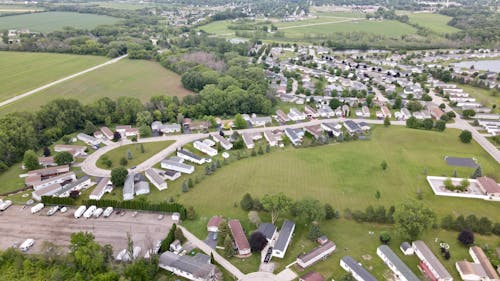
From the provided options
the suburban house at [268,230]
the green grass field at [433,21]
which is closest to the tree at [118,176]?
the suburban house at [268,230]

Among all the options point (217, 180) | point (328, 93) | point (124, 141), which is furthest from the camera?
point (328, 93)

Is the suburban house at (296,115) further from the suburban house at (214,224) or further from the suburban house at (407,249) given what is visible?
the suburban house at (407,249)

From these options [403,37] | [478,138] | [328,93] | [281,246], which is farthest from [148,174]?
[403,37]

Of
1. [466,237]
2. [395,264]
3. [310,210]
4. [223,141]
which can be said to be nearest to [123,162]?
[223,141]

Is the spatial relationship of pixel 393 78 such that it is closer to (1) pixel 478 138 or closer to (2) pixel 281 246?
(1) pixel 478 138

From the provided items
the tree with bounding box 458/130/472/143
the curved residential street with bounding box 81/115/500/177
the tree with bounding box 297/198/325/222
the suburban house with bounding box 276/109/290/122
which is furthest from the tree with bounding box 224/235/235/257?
the tree with bounding box 458/130/472/143

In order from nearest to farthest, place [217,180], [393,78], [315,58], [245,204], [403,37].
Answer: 1. [245,204]
2. [217,180]
3. [393,78]
4. [315,58]
5. [403,37]

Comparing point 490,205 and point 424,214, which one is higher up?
point 424,214
